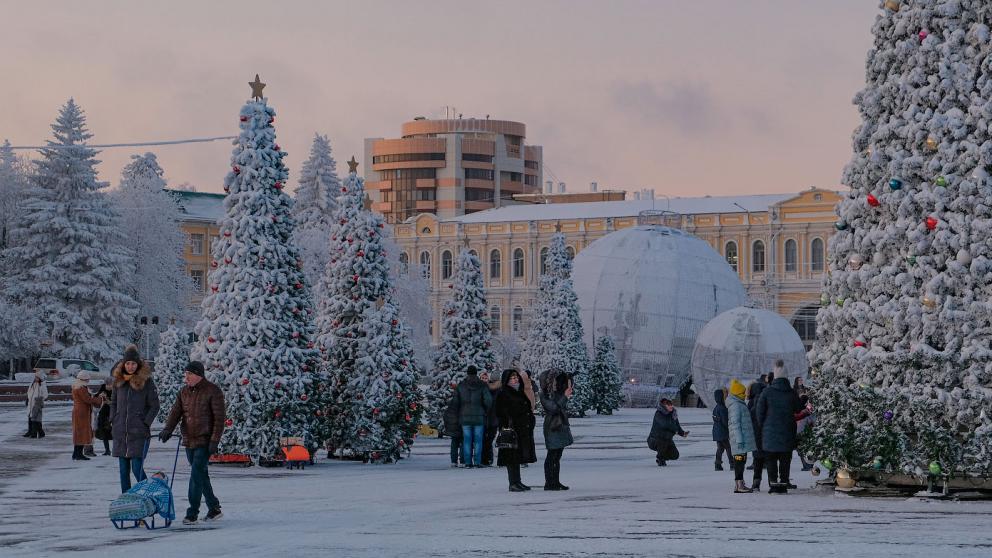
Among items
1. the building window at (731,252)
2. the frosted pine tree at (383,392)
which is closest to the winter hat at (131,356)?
the frosted pine tree at (383,392)

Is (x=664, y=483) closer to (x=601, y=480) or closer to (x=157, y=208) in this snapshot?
(x=601, y=480)

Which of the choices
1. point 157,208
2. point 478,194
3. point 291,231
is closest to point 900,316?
point 291,231

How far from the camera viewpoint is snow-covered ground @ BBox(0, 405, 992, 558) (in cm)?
1328

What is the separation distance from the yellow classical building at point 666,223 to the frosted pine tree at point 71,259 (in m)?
36.3

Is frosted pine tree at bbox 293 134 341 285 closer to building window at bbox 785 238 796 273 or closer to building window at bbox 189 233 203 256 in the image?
building window at bbox 189 233 203 256

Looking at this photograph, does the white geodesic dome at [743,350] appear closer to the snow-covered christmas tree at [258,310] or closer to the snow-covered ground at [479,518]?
the snow-covered ground at [479,518]

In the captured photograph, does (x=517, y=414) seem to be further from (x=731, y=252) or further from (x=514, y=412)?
(x=731, y=252)

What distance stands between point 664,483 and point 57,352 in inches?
1836

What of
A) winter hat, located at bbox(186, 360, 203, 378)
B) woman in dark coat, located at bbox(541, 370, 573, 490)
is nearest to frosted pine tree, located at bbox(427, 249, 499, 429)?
Answer: woman in dark coat, located at bbox(541, 370, 573, 490)

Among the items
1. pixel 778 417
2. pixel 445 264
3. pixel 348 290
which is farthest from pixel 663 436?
Result: pixel 445 264

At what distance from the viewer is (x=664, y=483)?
832 inches

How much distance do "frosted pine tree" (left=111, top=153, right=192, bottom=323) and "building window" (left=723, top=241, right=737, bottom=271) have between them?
130ft

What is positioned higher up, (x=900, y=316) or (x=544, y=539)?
(x=900, y=316)

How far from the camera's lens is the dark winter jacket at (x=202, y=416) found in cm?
1551
